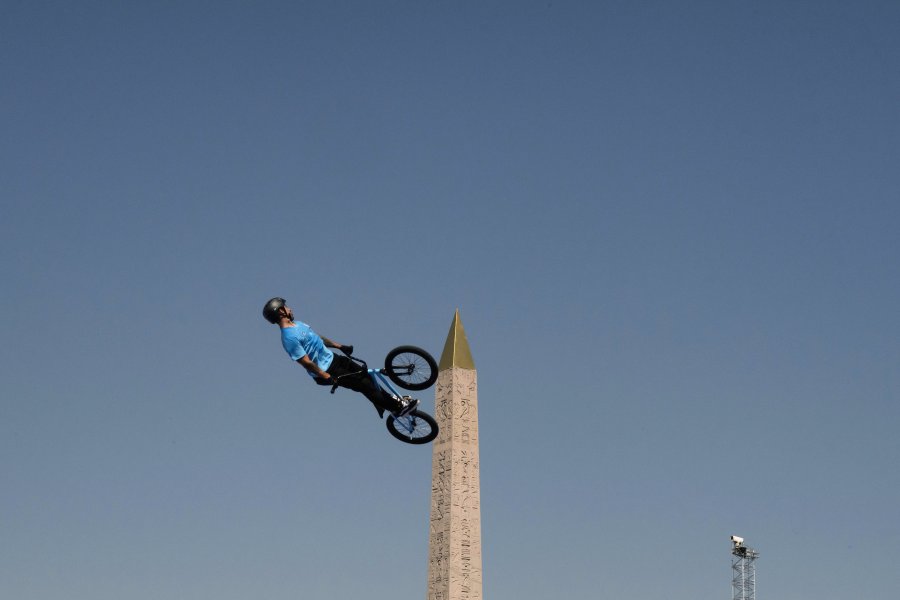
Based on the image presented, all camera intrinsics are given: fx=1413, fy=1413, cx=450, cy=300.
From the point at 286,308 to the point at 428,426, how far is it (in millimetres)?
2593

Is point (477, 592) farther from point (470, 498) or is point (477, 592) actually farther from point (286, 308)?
point (286, 308)

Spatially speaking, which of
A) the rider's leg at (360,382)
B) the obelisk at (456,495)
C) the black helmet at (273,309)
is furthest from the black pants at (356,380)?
the obelisk at (456,495)

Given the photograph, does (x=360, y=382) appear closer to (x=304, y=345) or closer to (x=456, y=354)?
(x=304, y=345)

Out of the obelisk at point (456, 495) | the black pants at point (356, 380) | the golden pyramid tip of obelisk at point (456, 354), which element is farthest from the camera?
the golden pyramid tip of obelisk at point (456, 354)

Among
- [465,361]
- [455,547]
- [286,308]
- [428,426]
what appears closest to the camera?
[286,308]

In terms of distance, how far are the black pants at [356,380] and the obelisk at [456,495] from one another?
15.7 meters

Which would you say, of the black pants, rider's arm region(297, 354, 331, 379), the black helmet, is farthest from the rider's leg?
the black helmet

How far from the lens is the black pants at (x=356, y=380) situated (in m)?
18.0

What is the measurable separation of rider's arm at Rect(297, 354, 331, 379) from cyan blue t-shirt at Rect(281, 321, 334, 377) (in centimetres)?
5

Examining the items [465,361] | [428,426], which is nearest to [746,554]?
[465,361]

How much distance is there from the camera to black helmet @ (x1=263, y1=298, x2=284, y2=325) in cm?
1720

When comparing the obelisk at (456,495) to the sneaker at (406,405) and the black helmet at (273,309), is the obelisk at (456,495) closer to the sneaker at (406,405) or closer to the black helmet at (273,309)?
the sneaker at (406,405)

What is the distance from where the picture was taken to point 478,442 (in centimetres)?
3484

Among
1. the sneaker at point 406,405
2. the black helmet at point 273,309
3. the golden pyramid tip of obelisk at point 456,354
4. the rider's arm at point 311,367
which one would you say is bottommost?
the sneaker at point 406,405
